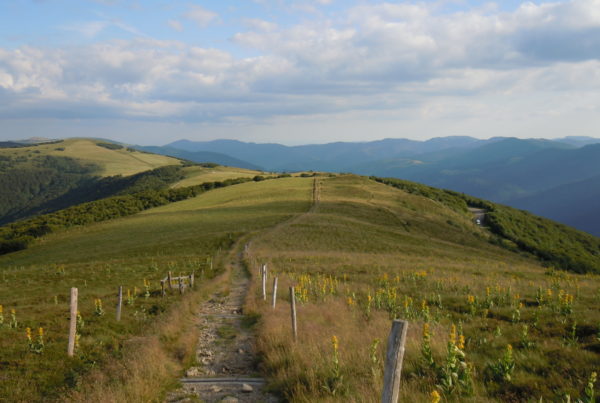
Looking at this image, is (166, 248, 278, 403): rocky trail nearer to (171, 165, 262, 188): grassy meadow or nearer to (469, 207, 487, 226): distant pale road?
(469, 207, 487, 226): distant pale road

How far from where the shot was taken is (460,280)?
20875 mm

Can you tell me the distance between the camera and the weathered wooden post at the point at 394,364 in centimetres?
457

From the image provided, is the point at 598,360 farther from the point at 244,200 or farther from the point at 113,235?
the point at 244,200

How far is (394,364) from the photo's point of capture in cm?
465

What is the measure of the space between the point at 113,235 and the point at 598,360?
55.6 metres

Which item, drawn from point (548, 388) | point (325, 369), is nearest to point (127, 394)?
point (325, 369)

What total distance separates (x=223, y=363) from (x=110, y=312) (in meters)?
7.94

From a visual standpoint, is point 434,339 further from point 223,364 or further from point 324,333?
point 223,364

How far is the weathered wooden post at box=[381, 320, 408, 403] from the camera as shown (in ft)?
15.0

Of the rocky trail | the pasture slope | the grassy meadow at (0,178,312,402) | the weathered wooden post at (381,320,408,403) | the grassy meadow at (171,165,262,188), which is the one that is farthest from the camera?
the grassy meadow at (171,165,262,188)

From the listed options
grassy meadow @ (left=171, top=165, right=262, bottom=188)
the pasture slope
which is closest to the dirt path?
the pasture slope

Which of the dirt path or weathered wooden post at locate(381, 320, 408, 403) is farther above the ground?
weathered wooden post at locate(381, 320, 408, 403)

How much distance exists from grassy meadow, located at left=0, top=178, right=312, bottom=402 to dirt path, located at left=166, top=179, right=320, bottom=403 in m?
0.47

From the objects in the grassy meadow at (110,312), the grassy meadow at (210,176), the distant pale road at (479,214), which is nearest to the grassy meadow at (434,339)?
the grassy meadow at (110,312)
